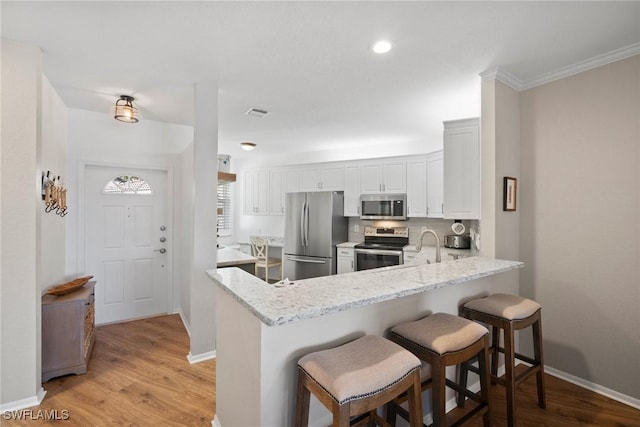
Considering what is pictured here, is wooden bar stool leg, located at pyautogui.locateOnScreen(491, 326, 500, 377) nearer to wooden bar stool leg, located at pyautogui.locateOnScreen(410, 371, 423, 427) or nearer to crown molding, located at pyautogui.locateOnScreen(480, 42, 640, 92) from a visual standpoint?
wooden bar stool leg, located at pyautogui.locateOnScreen(410, 371, 423, 427)

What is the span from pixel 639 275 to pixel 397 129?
298cm

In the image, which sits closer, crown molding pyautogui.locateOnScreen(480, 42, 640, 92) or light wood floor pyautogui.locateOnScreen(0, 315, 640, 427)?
light wood floor pyautogui.locateOnScreen(0, 315, 640, 427)

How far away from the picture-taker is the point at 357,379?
1.15 metres

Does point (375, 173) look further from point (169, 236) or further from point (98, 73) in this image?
point (98, 73)

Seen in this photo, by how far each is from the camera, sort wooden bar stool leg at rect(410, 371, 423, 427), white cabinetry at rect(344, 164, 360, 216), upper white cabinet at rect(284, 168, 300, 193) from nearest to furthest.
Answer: wooden bar stool leg at rect(410, 371, 423, 427), white cabinetry at rect(344, 164, 360, 216), upper white cabinet at rect(284, 168, 300, 193)

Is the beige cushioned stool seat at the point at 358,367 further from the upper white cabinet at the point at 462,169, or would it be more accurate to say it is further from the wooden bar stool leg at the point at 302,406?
the upper white cabinet at the point at 462,169

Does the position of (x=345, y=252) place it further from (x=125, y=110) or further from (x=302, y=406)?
(x=302, y=406)

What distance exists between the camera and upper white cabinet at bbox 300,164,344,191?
17.4ft

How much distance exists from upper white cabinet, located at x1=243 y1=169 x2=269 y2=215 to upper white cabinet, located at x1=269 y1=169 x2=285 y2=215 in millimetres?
97

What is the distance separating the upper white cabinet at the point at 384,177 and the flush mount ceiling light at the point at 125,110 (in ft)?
11.0

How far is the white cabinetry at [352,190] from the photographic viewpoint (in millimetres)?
5141

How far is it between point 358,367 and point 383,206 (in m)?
3.85

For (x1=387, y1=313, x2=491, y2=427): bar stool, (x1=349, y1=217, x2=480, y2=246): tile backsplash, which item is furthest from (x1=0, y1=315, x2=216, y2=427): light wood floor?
(x1=349, y1=217, x2=480, y2=246): tile backsplash

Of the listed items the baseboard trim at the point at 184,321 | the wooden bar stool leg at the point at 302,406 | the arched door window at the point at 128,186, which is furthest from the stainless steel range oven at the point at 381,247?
the wooden bar stool leg at the point at 302,406
